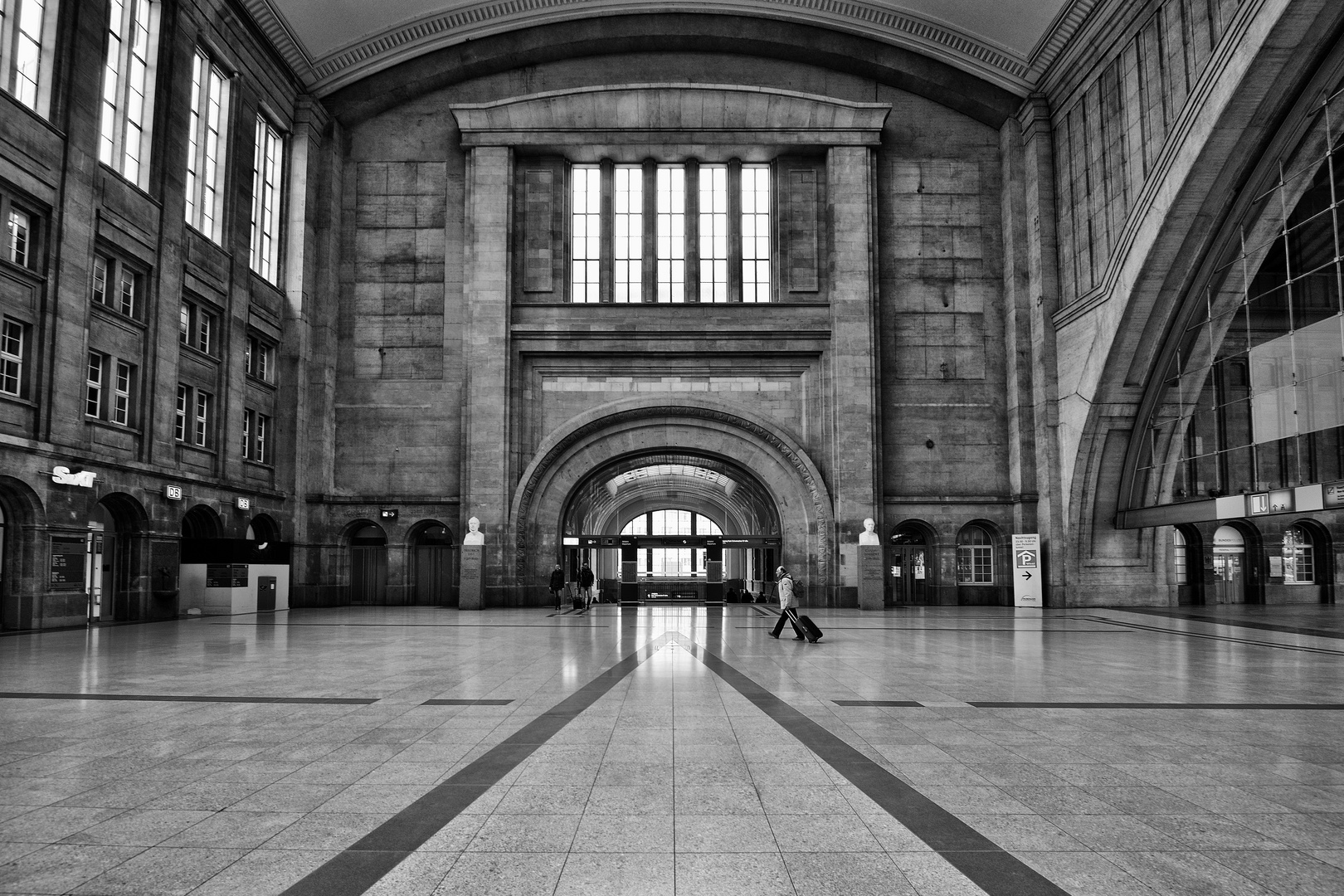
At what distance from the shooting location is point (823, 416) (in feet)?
112

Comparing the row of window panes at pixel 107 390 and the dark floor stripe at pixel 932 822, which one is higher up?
the row of window panes at pixel 107 390

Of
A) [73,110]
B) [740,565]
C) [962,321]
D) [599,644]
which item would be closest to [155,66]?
[73,110]

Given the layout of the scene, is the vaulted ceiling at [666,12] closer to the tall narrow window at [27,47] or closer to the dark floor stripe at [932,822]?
the tall narrow window at [27,47]

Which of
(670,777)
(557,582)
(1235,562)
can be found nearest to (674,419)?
(557,582)

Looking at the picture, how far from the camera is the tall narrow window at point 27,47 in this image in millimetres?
20484

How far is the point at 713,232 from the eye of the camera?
35.4m

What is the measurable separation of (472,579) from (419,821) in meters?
26.7

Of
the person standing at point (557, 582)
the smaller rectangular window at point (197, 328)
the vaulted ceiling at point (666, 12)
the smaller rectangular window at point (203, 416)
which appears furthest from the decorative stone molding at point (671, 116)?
the person standing at point (557, 582)

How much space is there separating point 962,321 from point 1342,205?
1328cm

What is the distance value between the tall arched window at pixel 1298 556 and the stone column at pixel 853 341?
18361mm

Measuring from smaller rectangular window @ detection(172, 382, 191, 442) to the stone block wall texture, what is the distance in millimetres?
28002

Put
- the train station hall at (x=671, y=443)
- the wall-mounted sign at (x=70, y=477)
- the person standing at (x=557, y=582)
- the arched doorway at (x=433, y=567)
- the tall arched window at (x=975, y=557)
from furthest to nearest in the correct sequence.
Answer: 1. the tall arched window at (x=975, y=557)
2. the arched doorway at (x=433, y=567)
3. the person standing at (x=557, y=582)
4. the wall-mounted sign at (x=70, y=477)
5. the train station hall at (x=671, y=443)

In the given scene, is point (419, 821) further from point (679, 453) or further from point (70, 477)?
point (679, 453)

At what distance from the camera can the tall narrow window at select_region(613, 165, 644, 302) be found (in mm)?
35125
